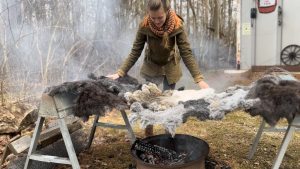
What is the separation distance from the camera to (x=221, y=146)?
289cm

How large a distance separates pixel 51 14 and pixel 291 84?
3.53 m

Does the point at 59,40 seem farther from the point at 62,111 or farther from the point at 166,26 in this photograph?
the point at 62,111

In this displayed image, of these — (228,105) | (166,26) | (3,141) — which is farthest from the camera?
(3,141)

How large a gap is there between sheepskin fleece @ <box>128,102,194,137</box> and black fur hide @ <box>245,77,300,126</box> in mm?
446

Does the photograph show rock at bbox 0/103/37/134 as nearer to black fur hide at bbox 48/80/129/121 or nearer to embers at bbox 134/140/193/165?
black fur hide at bbox 48/80/129/121

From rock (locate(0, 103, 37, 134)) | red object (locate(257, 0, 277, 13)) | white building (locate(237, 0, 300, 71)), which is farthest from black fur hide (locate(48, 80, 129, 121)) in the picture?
red object (locate(257, 0, 277, 13))

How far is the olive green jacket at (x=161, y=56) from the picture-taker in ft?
7.79

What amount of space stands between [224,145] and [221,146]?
5 centimetres

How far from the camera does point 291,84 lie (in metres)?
1.47

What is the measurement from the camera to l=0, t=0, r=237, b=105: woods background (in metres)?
3.27

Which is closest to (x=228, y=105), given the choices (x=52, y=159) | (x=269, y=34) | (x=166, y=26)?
(x=166, y=26)

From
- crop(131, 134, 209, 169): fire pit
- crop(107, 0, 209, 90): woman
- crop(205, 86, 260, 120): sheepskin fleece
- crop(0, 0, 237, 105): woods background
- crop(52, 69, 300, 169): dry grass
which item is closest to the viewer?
crop(205, 86, 260, 120): sheepskin fleece

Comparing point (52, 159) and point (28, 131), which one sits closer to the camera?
point (52, 159)

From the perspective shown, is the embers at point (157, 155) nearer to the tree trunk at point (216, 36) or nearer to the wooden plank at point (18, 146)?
the wooden plank at point (18, 146)
